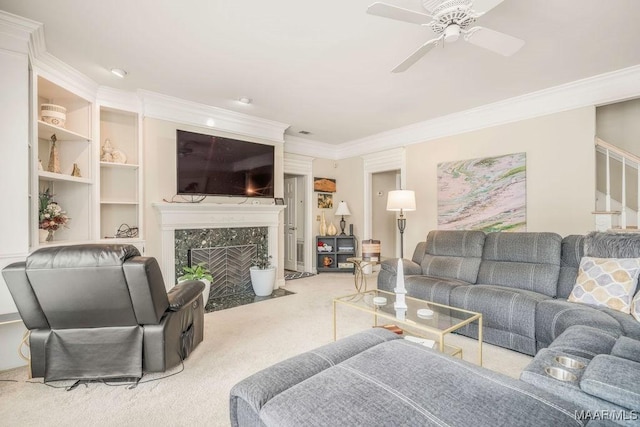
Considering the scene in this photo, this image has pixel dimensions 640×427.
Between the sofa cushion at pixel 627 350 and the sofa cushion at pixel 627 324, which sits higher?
the sofa cushion at pixel 627 350

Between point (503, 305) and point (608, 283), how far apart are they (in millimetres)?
712

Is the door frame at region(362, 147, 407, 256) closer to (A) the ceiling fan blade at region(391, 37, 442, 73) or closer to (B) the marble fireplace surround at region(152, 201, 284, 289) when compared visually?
(B) the marble fireplace surround at region(152, 201, 284, 289)

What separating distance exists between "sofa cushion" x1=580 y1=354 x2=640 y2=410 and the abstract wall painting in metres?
3.03

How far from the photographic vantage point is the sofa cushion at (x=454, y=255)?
10.3 feet

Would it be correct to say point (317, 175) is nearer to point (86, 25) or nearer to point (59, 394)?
point (86, 25)

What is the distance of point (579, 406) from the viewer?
1000 millimetres

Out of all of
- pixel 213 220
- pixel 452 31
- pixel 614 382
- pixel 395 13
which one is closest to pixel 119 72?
pixel 213 220

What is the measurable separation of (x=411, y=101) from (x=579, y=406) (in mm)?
3477

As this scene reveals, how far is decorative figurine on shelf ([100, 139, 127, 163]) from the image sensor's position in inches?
138

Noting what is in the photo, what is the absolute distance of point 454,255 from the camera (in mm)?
3350

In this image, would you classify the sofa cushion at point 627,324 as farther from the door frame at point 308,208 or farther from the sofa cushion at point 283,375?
the door frame at point 308,208

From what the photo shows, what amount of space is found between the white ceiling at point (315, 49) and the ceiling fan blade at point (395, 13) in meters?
0.38

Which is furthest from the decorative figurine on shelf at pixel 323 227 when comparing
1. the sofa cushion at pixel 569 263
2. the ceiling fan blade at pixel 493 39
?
the ceiling fan blade at pixel 493 39

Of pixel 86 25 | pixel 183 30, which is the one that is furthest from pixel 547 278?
pixel 86 25
